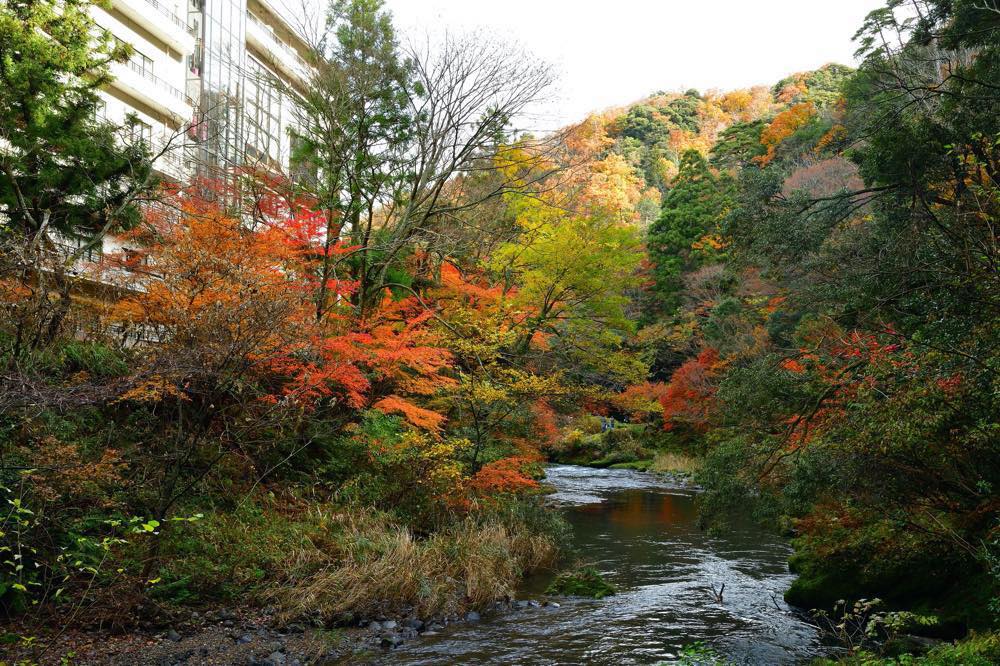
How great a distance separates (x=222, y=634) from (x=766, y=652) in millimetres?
6797

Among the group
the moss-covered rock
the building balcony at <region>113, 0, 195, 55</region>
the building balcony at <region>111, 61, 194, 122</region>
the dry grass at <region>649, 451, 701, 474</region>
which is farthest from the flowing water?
the building balcony at <region>113, 0, 195, 55</region>

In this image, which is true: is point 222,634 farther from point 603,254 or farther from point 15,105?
point 603,254

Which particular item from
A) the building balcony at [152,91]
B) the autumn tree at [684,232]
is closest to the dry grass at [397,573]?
the building balcony at [152,91]

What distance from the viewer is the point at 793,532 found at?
629 inches

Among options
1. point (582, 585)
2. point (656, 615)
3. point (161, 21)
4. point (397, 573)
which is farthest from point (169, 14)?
point (656, 615)

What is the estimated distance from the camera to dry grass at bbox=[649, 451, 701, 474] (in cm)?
2945

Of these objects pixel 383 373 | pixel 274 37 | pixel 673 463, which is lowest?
pixel 673 463

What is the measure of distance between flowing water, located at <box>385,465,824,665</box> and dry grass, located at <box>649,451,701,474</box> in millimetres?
12379

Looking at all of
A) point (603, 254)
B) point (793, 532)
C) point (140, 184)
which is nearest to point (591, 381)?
point (603, 254)

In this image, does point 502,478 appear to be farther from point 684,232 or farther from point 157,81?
point 684,232

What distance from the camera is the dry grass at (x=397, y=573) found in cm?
934

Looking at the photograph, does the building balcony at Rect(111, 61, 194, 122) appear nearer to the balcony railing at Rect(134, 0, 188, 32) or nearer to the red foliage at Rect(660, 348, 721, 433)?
the balcony railing at Rect(134, 0, 188, 32)

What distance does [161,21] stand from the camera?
2708cm

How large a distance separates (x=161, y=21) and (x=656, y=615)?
92.8 ft
